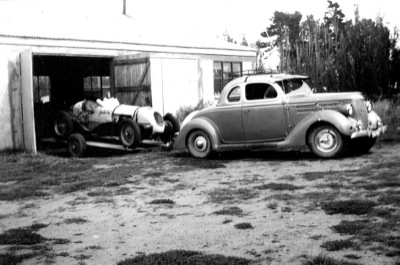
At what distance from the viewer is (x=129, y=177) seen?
9625 millimetres

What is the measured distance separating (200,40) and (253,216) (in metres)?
14.4

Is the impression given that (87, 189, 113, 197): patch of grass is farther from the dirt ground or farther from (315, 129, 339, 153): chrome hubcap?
(315, 129, 339, 153): chrome hubcap

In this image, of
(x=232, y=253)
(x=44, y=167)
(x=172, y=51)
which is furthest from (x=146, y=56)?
(x=232, y=253)

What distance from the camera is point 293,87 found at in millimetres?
11227

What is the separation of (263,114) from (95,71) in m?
8.92

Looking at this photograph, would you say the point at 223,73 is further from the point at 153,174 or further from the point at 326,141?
the point at 153,174

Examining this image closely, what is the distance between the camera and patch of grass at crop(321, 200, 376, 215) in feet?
19.6

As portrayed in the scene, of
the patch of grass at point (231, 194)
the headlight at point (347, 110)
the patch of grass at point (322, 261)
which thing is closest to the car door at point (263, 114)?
the headlight at point (347, 110)

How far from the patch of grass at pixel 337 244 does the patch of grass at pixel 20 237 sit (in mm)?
2781

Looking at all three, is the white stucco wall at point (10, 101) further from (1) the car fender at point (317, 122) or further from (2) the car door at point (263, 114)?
(1) the car fender at point (317, 122)

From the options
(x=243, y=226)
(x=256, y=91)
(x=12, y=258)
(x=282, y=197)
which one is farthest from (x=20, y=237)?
(x=256, y=91)

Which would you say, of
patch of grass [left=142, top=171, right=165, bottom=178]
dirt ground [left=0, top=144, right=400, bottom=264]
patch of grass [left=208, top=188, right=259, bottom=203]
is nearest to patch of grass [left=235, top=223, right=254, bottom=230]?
dirt ground [left=0, top=144, right=400, bottom=264]

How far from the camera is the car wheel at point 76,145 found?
13.2 metres

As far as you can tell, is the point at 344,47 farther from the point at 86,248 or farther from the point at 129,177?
the point at 86,248
